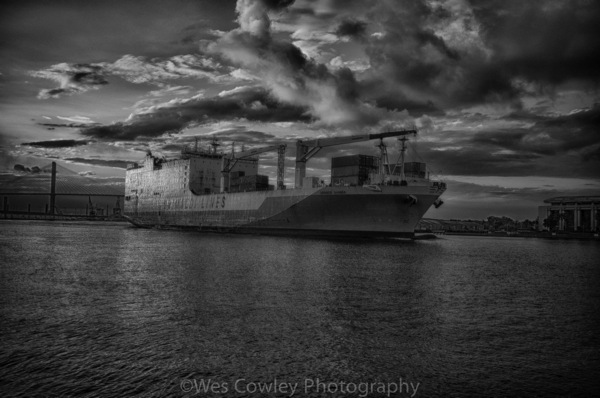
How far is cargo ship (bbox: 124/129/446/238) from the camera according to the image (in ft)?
164

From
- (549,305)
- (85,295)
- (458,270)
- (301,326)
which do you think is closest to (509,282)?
(458,270)

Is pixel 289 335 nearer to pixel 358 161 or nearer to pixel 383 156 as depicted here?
pixel 383 156

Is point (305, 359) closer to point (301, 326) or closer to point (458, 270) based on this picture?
point (301, 326)

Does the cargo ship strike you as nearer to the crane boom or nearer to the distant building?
the crane boom

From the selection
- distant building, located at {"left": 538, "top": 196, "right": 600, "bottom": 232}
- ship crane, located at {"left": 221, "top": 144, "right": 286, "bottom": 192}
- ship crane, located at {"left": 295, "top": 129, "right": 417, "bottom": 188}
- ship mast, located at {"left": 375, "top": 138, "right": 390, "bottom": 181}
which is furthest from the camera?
distant building, located at {"left": 538, "top": 196, "right": 600, "bottom": 232}

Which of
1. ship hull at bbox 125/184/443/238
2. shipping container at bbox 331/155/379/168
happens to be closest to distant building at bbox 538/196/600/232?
shipping container at bbox 331/155/379/168

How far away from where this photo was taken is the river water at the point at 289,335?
9617 millimetres

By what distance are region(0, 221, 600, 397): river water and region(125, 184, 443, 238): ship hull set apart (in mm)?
24371

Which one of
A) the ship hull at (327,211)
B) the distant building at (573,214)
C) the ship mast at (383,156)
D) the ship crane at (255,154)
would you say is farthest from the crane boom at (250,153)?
the distant building at (573,214)

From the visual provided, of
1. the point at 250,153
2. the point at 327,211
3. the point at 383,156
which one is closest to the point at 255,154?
the point at 250,153

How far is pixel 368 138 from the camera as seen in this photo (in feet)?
173

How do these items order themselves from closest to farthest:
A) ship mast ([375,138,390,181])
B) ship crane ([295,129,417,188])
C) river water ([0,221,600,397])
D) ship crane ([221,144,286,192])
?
river water ([0,221,600,397]) → ship mast ([375,138,390,181]) → ship crane ([295,129,417,188]) → ship crane ([221,144,286,192])

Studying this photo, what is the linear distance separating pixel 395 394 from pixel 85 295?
1433 cm

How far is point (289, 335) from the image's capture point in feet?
42.9
